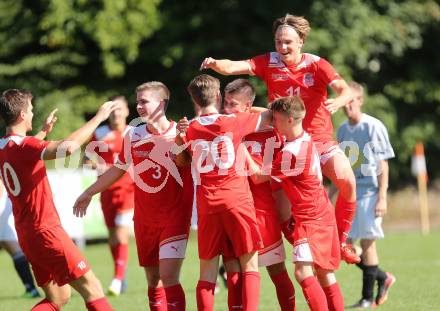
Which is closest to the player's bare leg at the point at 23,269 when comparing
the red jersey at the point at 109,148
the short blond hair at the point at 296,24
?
the red jersey at the point at 109,148

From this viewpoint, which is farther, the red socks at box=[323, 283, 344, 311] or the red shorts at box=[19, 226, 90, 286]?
the red socks at box=[323, 283, 344, 311]

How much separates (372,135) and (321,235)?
269 centimetres

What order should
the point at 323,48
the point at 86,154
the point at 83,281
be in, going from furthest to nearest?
the point at 323,48, the point at 86,154, the point at 83,281

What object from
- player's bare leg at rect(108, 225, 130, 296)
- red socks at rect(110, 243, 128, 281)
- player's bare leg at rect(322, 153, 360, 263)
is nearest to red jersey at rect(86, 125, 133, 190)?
player's bare leg at rect(108, 225, 130, 296)

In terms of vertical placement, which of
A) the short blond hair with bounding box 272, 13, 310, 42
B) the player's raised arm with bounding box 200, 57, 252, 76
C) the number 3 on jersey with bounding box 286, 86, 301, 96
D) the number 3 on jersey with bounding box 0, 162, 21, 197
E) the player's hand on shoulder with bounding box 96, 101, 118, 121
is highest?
the short blond hair with bounding box 272, 13, 310, 42

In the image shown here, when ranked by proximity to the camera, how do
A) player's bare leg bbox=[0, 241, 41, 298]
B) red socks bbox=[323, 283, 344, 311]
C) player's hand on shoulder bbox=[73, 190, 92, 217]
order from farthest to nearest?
player's bare leg bbox=[0, 241, 41, 298] → red socks bbox=[323, 283, 344, 311] → player's hand on shoulder bbox=[73, 190, 92, 217]

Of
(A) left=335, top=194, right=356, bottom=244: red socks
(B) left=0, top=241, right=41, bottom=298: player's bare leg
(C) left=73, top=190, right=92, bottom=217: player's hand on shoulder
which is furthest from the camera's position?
(B) left=0, top=241, right=41, bottom=298: player's bare leg

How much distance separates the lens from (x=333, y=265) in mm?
7105

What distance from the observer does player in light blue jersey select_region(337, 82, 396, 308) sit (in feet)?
30.7

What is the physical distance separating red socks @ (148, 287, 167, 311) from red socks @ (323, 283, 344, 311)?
127 centimetres

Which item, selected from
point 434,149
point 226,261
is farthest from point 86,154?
point 434,149

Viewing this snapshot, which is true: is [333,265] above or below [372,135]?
below

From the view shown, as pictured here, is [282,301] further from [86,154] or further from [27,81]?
[27,81]

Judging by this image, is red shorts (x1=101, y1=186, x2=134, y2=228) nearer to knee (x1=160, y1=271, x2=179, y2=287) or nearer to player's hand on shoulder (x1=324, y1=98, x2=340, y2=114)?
knee (x1=160, y1=271, x2=179, y2=287)
